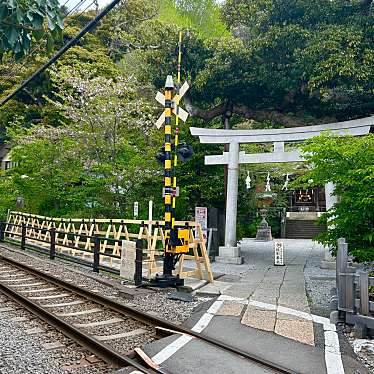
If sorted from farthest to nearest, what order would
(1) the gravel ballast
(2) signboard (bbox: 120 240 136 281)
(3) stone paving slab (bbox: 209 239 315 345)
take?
(2) signboard (bbox: 120 240 136 281)
(3) stone paving slab (bbox: 209 239 315 345)
(1) the gravel ballast

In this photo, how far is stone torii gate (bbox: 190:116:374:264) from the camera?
1516 cm

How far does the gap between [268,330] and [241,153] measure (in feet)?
34.6

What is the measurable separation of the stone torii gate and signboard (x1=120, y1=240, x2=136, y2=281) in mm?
5778

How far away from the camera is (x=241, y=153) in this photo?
16.6 metres

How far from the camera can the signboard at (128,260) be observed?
10.3 metres

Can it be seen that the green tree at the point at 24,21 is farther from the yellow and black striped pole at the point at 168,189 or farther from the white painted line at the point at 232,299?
the white painted line at the point at 232,299

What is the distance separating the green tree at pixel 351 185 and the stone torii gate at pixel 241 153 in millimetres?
5794

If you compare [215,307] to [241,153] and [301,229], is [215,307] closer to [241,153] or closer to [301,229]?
[241,153]

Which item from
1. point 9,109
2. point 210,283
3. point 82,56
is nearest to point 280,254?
point 210,283

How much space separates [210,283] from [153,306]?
2794mm

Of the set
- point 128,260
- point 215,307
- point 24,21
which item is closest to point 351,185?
point 215,307

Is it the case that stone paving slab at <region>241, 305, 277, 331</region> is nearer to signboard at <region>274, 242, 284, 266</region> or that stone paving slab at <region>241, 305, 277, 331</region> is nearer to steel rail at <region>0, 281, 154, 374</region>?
steel rail at <region>0, 281, 154, 374</region>

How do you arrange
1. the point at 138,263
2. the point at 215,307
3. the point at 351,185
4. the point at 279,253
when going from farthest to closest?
1. the point at 279,253
2. the point at 138,263
3. the point at 351,185
4. the point at 215,307

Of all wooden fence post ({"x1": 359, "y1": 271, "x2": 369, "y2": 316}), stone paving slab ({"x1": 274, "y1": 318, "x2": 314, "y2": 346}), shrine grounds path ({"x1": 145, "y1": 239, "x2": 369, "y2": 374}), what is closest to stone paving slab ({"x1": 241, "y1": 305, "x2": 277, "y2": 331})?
shrine grounds path ({"x1": 145, "y1": 239, "x2": 369, "y2": 374})
